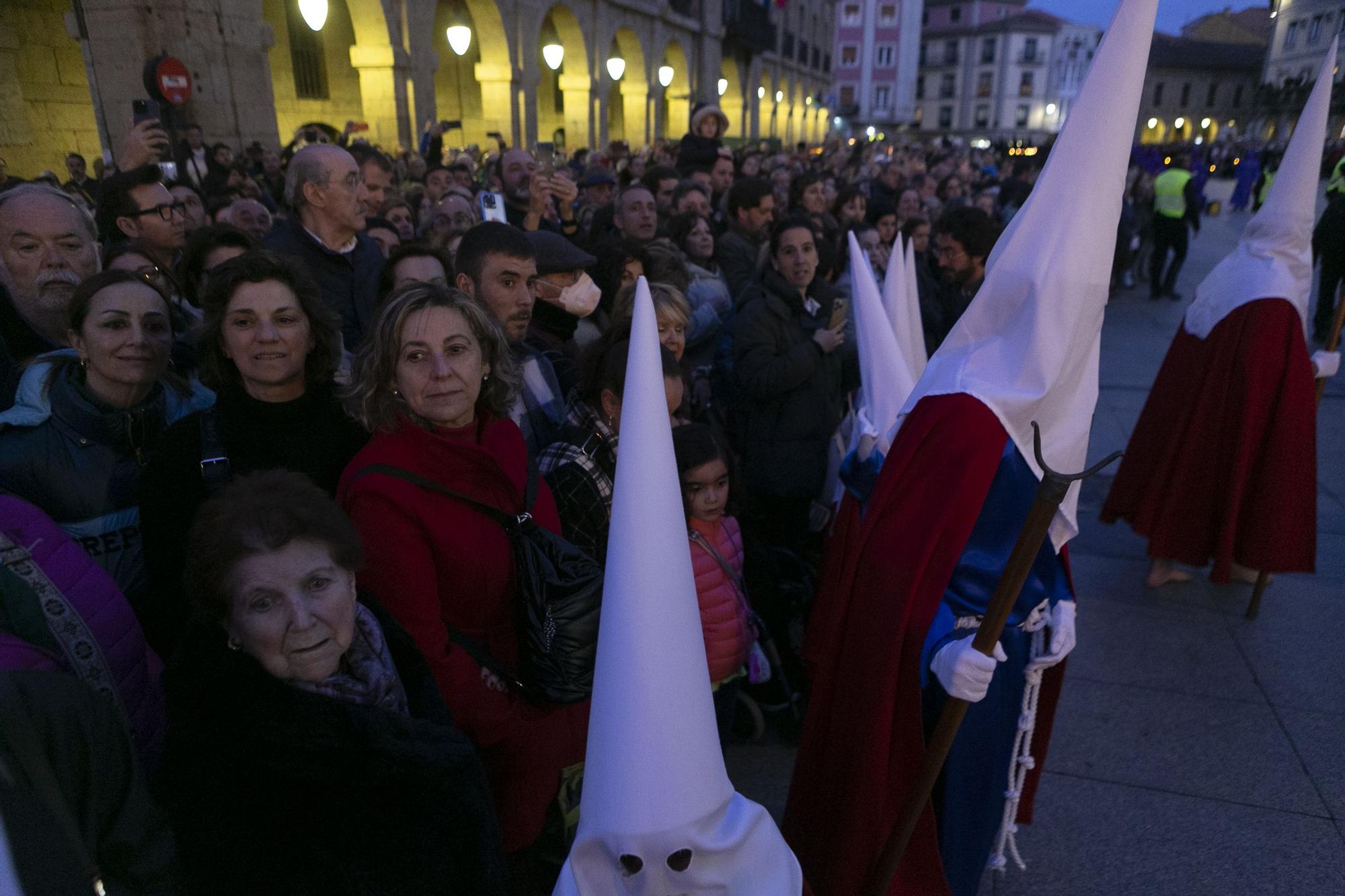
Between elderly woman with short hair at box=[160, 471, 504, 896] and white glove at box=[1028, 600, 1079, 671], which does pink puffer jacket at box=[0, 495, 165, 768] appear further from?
white glove at box=[1028, 600, 1079, 671]

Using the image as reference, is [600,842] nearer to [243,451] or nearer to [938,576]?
[938,576]

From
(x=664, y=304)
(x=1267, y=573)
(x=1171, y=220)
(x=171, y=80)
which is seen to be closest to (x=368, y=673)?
(x=664, y=304)

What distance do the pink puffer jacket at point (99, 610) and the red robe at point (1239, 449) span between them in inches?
166

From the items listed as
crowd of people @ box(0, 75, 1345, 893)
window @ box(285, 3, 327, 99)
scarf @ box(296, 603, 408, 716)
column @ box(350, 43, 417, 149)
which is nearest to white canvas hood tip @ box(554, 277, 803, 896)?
crowd of people @ box(0, 75, 1345, 893)

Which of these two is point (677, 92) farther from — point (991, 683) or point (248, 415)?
point (991, 683)

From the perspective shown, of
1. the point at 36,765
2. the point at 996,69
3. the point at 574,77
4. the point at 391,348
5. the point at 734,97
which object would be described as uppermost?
the point at 996,69

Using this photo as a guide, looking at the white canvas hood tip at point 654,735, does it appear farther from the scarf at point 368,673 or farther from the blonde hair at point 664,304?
the blonde hair at point 664,304

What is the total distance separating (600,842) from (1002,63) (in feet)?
251

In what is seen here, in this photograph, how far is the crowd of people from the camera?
4.73 feet

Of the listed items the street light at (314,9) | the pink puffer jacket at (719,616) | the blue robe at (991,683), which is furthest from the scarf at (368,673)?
the street light at (314,9)

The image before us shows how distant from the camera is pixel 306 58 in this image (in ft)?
56.0

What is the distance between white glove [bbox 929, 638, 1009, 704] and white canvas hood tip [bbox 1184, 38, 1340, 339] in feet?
9.71

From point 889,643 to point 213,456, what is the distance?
5.60ft

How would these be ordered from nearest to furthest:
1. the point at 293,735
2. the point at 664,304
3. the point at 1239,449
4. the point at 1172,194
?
the point at 293,735, the point at 664,304, the point at 1239,449, the point at 1172,194
